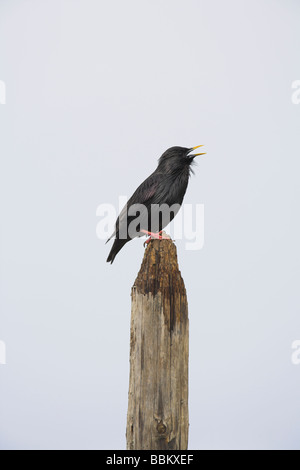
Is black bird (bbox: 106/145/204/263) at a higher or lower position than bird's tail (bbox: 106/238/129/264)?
higher

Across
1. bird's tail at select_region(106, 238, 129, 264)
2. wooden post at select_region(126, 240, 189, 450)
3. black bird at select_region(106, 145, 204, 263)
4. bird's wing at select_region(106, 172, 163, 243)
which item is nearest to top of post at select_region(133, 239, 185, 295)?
wooden post at select_region(126, 240, 189, 450)

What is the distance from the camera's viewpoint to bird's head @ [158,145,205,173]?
19.5 feet

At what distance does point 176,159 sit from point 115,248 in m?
1.46

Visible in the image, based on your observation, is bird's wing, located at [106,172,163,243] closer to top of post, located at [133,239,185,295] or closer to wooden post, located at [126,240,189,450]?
top of post, located at [133,239,185,295]

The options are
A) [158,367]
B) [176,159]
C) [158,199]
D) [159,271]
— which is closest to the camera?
[158,367]

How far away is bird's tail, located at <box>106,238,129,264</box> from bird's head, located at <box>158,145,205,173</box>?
112cm

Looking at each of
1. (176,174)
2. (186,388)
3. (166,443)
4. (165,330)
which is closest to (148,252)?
(165,330)

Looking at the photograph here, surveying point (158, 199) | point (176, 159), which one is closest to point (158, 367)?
point (158, 199)

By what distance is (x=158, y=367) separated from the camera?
360 cm

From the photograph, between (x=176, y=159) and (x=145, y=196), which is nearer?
(x=145, y=196)

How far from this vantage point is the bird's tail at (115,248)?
237 inches

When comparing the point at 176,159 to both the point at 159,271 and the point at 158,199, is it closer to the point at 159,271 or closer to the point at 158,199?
the point at 158,199

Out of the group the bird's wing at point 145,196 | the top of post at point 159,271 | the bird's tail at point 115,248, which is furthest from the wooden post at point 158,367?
the bird's tail at point 115,248

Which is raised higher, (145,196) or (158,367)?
(145,196)
